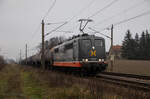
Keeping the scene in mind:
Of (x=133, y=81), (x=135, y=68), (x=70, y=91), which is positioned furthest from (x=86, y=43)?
(x=135, y=68)

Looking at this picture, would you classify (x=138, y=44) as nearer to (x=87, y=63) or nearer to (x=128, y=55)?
(x=128, y=55)

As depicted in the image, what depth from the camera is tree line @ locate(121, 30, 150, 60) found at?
61844 millimetres

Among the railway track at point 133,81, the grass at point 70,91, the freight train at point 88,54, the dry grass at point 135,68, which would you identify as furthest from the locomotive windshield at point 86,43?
the dry grass at point 135,68

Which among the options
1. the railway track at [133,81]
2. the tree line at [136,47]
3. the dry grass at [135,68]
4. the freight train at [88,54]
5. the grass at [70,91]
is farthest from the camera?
the tree line at [136,47]

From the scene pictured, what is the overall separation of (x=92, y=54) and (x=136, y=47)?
59.2m

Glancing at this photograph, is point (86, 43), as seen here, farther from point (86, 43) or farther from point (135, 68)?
point (135, 68)

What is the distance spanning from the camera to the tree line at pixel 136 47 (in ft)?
203

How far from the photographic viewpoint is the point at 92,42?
1555 centimetres

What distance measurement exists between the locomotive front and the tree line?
4779cm

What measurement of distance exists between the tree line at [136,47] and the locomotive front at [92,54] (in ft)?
157

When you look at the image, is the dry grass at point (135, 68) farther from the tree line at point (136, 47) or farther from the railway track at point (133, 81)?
→ the tree line at point (136, 47)

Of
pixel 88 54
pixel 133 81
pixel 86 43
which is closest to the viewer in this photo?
pixel 133 81

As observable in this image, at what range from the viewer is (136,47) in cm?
6994

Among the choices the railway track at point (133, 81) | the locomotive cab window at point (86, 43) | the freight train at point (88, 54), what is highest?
the locomotive cab window at point (86, 43)
